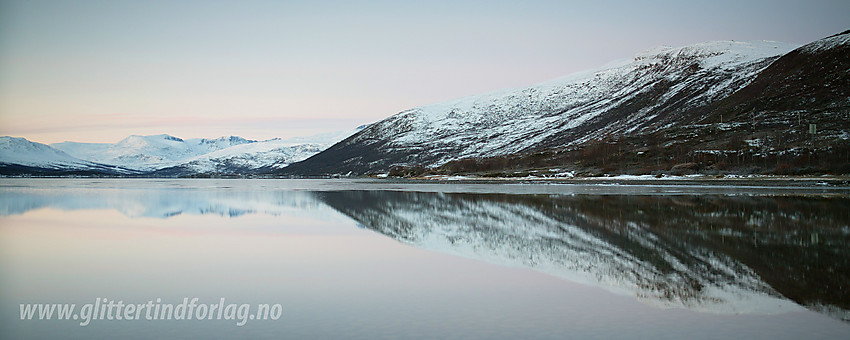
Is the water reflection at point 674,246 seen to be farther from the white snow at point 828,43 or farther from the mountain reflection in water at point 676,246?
the white snow at point 828,43

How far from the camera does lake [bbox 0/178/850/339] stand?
8.64 meters

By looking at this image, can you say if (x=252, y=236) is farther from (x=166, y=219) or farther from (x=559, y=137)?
(x=559, y=137)

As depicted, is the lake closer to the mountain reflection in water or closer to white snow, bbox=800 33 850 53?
the mountain reflection in water

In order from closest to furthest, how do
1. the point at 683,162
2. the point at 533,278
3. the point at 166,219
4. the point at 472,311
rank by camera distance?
the point at 472,311 → the point at 533,278 → the point at 166,219 → the point at 683,162

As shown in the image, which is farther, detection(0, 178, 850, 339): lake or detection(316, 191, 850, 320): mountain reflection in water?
detection(316, 191, 850, 320): mountain reflection in water

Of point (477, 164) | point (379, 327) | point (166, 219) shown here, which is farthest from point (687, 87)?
point (379, 327)

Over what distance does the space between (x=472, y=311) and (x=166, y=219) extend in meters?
21.5

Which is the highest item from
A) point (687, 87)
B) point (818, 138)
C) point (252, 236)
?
point (687, 87)

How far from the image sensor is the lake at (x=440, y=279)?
28.3 feet

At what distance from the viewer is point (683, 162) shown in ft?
302

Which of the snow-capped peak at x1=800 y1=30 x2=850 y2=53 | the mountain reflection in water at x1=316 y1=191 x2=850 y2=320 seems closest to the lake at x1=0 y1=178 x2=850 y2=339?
the mountain reflection in water at x1=316 y1=191 x2=850 y2=320

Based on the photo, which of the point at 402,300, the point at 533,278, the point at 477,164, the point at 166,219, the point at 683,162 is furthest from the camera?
Result: the point at 477,164

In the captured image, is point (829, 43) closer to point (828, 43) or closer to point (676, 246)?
point (828, 43)

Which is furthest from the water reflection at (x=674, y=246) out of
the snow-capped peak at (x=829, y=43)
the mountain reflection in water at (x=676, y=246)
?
the snow-capped peak at (x=829, y=43)
